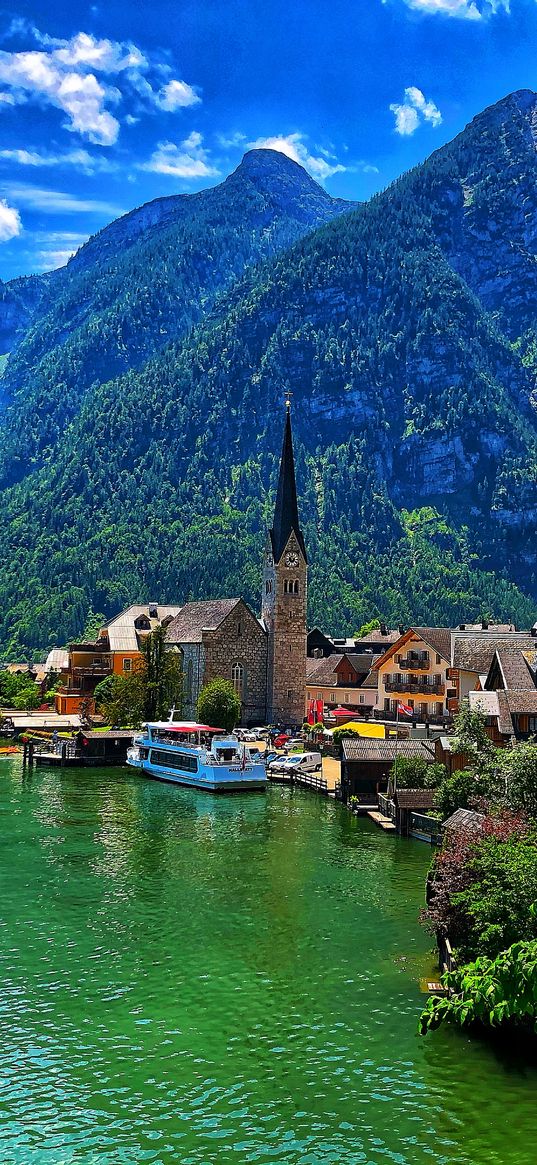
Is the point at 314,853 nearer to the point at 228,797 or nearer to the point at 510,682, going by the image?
the point at 510,682

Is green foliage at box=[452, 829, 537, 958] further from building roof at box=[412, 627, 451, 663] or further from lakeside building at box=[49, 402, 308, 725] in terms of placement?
lakeside building at box=[49, 402, 308, 725]

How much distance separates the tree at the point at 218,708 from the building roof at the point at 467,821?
5908cm

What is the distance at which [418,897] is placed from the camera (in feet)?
155

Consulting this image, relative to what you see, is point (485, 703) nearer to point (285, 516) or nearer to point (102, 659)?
point (285, 516)

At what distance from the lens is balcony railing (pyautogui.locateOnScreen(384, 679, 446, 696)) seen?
112 metres

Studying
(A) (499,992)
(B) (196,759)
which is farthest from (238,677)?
(A) (499,992)

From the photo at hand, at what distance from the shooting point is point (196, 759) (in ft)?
285

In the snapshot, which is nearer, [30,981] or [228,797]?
[30,981]

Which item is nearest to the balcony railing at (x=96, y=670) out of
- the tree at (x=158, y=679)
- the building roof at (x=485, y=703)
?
the tree at (x=158, y=679)

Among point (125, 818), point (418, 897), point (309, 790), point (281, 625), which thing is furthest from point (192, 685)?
point (418, 897)

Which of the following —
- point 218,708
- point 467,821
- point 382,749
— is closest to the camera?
point 467,821

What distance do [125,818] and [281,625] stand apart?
189ft

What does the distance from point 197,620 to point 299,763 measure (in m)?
38.2

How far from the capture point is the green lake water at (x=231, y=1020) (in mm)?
26109
